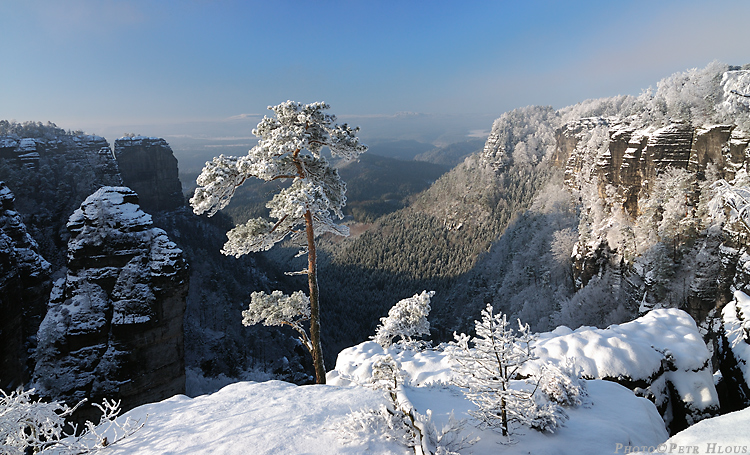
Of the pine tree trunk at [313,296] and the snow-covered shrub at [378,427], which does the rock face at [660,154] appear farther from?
the snow-covered shrub at [378,427]

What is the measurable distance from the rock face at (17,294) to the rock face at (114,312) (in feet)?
8.69

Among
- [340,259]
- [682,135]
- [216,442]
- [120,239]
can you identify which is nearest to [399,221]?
[340,259]

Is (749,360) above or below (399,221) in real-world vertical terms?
above

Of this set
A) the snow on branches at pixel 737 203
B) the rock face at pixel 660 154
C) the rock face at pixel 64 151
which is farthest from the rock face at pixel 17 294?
the rock face at pixel 660 154

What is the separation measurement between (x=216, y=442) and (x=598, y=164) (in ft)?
177

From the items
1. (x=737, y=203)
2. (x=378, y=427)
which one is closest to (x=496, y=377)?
(x=378, y=427)

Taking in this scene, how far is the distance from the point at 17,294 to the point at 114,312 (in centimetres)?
686

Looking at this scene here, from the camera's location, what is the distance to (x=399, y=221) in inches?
5113

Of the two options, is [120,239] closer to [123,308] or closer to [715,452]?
[123,308]

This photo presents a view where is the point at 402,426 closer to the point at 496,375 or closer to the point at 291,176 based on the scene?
the point at 496,375

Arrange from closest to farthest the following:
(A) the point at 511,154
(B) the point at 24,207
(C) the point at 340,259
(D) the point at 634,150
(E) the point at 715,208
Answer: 1. (E) the point at 715,208
2. (D) the point at 634,150
3. (B) the point at 24,207
4. (C) the point at 340,259
5. (A) the point at 511,154

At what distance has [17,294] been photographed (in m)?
18.1

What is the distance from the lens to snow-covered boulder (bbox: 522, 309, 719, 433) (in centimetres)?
907

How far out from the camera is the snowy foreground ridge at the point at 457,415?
4.87 meters
